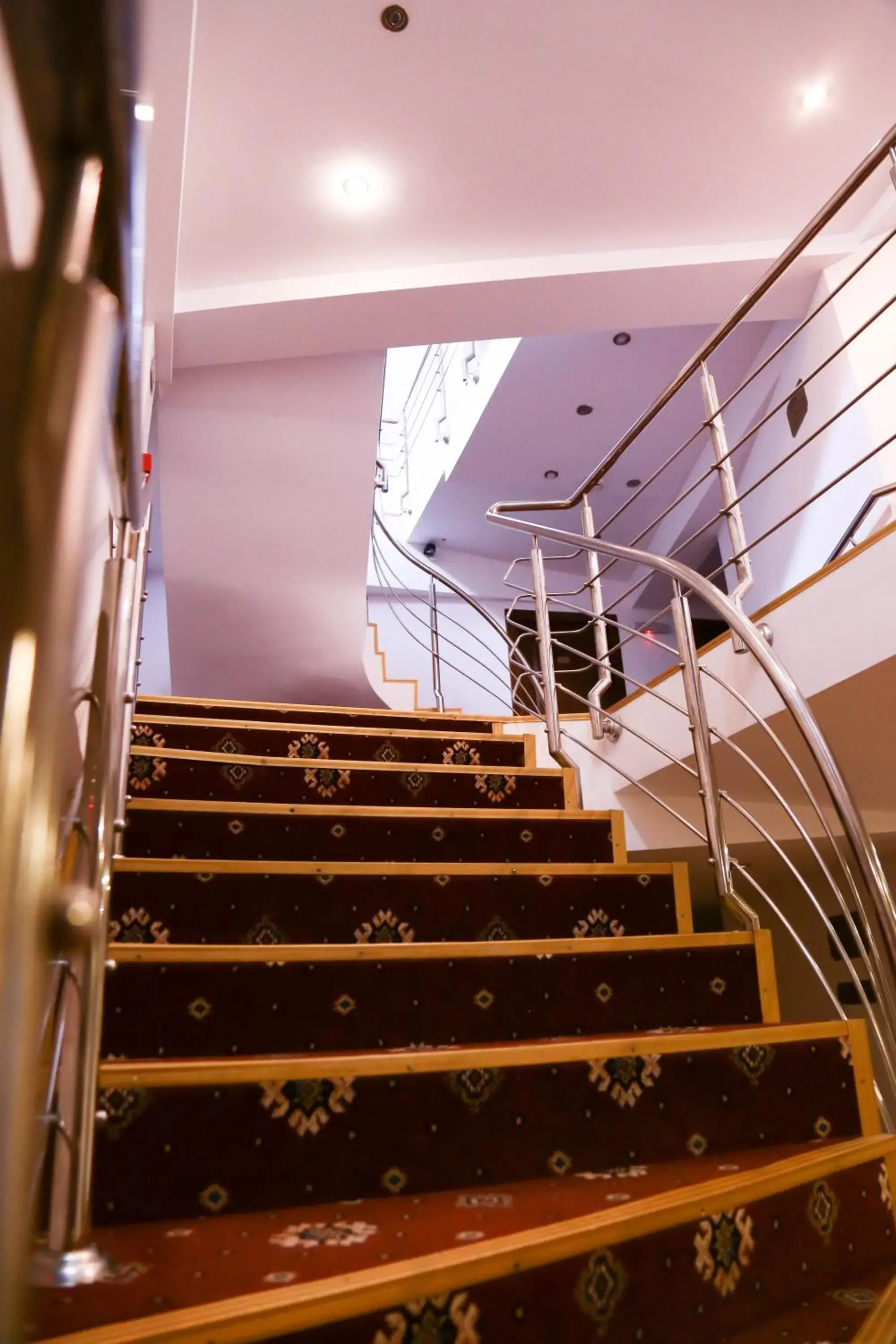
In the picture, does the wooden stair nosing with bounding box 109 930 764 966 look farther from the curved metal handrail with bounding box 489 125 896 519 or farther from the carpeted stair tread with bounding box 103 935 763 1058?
the curved metal handrail with bounding box 489 125 896 519

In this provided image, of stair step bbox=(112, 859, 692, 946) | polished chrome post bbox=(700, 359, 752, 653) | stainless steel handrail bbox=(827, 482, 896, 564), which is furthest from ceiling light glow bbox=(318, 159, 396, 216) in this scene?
stair step bbox=(112, 859, 692, 946)

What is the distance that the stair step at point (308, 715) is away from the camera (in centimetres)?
323

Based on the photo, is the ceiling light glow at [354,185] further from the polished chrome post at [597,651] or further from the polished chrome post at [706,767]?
the polished chrome post at [706,767]

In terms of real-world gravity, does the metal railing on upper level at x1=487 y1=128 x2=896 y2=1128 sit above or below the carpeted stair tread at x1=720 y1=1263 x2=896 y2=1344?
above

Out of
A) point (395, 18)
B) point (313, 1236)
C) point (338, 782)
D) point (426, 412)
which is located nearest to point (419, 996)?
point (313, 1236)

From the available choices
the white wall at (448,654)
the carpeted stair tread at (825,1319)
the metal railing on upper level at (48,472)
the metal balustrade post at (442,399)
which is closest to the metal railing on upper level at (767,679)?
the carpeted stair tread at (825,1319)

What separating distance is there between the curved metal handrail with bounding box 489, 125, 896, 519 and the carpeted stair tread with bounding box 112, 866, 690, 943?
142 cm

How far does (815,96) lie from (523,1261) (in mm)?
4237

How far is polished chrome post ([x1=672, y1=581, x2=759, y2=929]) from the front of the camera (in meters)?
1.97

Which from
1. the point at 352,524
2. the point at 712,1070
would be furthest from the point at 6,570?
the point at 352,524

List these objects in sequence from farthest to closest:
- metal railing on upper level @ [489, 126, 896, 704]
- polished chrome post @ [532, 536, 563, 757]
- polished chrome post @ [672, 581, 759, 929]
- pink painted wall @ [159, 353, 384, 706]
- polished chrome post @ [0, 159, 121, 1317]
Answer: pink painted wall @ [159, 353, 384, 706]
polished chrome post @ [532, 536, 563, 757]
metal railing on upper level @ [489, 126, 896, 704]
polished chrome post @ [672, 581, 759, 929]
polished chrome post @ [0, 159, 121, 1317]

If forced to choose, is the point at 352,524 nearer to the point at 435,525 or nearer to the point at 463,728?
the point at 463,728

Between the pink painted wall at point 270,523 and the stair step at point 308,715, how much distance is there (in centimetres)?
153

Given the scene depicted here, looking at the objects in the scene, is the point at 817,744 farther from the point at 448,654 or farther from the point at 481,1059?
the point at 448,654
